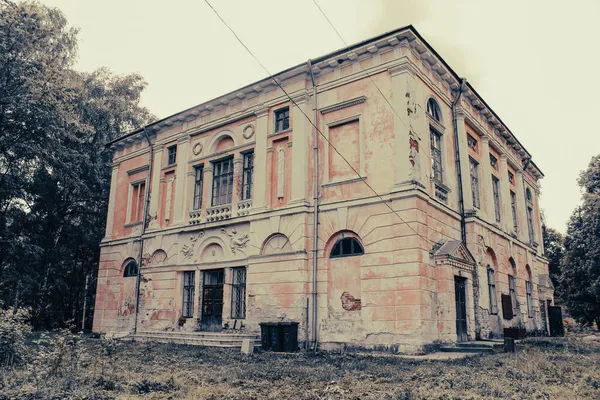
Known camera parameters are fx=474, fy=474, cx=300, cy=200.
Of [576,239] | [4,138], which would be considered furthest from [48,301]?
[576,239]

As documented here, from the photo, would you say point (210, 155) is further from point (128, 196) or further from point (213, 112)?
point (128, 196)

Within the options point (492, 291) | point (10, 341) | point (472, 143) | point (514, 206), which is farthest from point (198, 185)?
point (514, 206)

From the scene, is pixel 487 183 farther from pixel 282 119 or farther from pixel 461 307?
pixel 282 119

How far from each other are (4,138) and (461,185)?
18.7m

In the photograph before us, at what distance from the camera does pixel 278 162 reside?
17.2 meters

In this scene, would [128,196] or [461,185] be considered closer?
[461,185]

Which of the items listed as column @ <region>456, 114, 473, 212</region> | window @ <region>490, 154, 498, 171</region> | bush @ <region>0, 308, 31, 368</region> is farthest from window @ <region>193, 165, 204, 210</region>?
window @ <region>490, 154, 498, 171</region>

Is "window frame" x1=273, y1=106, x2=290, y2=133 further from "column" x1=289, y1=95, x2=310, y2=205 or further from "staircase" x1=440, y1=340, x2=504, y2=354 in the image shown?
"staircase" x1=440, y1=340, x2=504, y2=354

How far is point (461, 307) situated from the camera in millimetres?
15906

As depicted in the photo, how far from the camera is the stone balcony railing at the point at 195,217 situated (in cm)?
1931

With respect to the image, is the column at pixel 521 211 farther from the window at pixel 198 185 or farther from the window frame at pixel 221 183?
the window at pixel 198 185

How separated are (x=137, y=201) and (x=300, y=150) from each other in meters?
10.3

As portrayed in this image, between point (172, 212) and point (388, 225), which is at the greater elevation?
point (172, 212)

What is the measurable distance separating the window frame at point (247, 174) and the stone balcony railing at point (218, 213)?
774 millimetres
